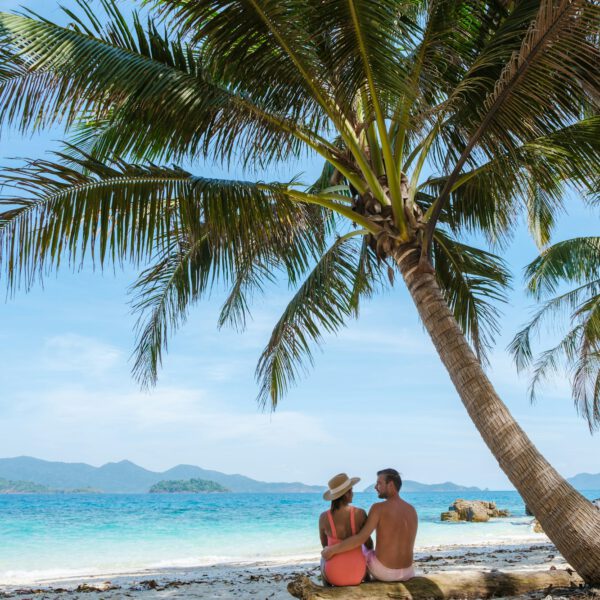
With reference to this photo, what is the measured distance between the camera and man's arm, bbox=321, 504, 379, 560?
15.6 ft

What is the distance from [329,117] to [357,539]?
368 centimetres

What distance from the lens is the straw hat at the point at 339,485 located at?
16.5ft

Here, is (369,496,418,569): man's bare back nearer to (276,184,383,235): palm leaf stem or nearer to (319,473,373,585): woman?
(319,473,373,585): woman

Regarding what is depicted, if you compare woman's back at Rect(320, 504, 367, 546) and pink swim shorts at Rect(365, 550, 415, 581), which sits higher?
woman's back at Rect(320, 504, 367, 546)

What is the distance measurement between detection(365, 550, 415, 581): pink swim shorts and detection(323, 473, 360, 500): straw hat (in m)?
0.53

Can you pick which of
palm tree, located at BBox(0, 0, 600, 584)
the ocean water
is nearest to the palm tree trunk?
palm tree, located at BBox(0, 0, 600, 584)

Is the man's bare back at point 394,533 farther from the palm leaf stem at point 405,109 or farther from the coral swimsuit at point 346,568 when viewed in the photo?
the palm leaf stem at point 405,109

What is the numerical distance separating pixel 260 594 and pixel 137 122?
189 inches

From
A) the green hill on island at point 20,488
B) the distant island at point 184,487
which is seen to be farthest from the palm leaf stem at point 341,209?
the green hill on island at point 20,488

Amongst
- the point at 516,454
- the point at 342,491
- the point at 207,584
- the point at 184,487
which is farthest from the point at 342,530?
the point at 184,487

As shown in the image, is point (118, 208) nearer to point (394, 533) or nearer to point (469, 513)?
point (394, 533)

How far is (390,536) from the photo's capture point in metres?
4.91

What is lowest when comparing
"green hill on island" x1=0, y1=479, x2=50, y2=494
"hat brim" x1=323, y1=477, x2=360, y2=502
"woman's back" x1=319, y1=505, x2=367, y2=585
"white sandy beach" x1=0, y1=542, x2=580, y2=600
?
"white sandy beach" x1=0, y1=542, x2=580, y2=600

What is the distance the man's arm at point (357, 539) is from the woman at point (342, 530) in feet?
0.15
